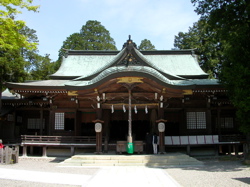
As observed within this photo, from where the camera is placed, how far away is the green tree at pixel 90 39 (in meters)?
46.4

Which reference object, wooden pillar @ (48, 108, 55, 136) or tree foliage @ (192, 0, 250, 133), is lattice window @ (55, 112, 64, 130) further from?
tree foliage @ (192, 0, 250, 133)

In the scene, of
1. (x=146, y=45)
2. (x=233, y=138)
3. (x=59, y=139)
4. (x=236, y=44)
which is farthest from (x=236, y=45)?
(x=146, y=45)

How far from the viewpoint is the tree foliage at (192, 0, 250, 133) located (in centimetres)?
1173

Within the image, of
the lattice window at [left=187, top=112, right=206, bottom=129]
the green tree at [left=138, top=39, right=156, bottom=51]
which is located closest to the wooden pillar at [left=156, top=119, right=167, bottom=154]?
the lattice window at [left=187, top=112, right=206, bottom=129]

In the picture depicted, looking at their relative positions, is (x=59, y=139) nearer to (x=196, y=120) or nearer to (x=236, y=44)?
(x=196, y=120)

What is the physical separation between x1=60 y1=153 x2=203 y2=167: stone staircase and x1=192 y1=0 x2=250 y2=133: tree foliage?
326cm

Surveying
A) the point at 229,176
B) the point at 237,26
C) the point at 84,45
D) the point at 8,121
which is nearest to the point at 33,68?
the point at 84,45

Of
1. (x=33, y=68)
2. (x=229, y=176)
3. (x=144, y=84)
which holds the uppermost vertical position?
(x=33, y=68)

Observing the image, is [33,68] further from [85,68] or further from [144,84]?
[144,84]

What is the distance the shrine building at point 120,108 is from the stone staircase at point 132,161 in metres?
1.15

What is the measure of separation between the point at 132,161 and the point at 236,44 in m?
7.49

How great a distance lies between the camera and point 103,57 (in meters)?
23.2

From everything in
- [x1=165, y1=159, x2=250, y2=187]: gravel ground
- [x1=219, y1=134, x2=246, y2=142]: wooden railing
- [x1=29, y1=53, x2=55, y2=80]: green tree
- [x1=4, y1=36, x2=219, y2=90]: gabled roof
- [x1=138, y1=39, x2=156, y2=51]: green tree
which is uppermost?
[x1=138, y1=39, x2=156, y2=51]: green tree

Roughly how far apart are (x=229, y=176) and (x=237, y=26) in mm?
7412
